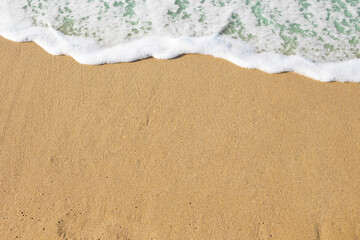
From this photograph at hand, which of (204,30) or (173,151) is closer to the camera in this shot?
(173,151)

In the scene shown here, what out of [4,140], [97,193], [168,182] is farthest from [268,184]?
[4,140]

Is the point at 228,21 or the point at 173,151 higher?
the point at 228,21

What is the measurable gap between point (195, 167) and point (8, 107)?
1.70m

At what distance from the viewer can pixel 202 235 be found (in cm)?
228

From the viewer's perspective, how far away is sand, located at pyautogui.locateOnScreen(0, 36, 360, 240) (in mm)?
2340

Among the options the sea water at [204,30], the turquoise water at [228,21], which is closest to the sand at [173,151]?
the sea water at [204,30]

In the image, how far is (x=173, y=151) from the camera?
105 inches

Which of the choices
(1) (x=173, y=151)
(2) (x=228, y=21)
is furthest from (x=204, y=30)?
(1) (x=173, y=151)

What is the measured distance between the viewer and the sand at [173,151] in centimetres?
234

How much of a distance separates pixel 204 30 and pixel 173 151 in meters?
1.61

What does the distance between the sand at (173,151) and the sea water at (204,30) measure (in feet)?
0.53

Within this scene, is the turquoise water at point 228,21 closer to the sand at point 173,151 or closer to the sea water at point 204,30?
the sea water at point 204,30

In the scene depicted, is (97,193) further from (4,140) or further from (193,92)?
(193,92)

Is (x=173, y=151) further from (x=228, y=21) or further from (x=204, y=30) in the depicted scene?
(x=228, y=21)
